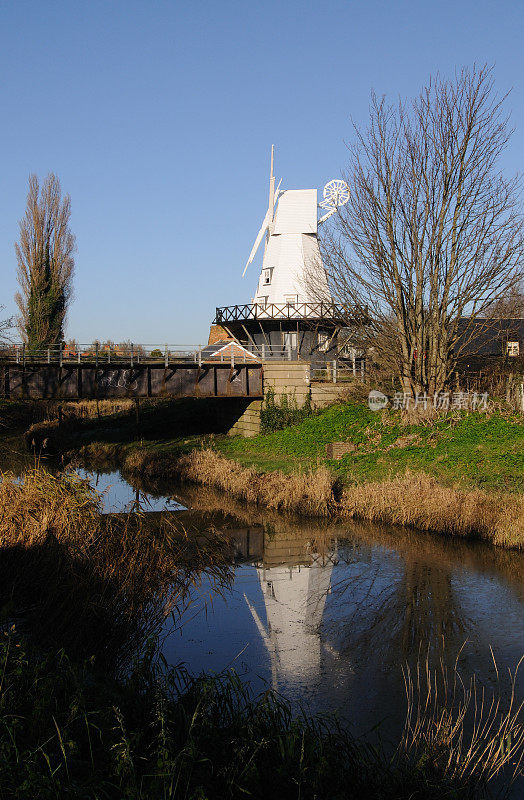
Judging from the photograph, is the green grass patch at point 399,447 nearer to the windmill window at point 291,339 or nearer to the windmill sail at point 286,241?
the windmill window at point 291,339

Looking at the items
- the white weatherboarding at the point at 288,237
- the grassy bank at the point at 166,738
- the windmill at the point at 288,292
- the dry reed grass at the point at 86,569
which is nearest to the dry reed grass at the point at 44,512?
the dry reed grass at the point at 86,569

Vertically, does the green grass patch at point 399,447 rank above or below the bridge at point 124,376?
below

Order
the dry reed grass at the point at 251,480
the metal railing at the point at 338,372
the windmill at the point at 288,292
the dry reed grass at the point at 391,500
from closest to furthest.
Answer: the dry reed grass at the point at 391,500, the dry reed grass at the point at 251,480, the metal railing at the point at 338,372, the windmill at the point at 288,292

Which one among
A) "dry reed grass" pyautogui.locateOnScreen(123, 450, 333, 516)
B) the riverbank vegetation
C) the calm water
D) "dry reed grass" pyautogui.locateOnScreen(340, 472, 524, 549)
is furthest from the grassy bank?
"dry reed grass" pyautogui.locateOnScreen(123, 450, 333, 516)

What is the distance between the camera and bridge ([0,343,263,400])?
30.9m

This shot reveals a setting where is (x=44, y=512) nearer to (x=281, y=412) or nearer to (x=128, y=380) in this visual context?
(x=128, y=380)

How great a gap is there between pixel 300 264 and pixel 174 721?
130ft

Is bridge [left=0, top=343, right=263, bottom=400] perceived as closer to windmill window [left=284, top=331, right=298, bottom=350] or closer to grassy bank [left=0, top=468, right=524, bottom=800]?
windmill window [left=284, top=331, right=298, bottom=350]

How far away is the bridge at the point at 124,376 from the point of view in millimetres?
30891

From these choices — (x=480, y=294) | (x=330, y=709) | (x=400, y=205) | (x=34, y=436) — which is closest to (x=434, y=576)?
(x=330, y=709)

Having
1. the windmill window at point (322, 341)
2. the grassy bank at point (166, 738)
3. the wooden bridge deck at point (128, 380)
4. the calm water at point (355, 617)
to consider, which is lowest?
the calm water at point (355, 617)

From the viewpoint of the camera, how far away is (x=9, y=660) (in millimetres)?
7594

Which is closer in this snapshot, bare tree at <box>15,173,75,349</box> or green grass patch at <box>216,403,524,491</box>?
green grass patch at <box>216,403,524,491</box>

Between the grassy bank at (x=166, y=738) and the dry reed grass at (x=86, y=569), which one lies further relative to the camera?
the dry reed grass at (x=86, y=569)
